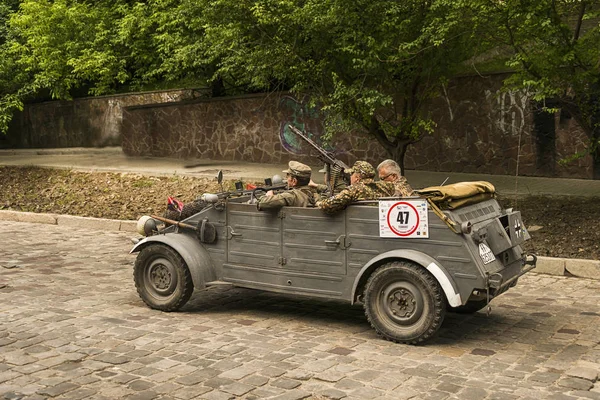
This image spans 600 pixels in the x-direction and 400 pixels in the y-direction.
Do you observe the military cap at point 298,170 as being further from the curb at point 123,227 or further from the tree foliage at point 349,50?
the tree foliage at point 349,50

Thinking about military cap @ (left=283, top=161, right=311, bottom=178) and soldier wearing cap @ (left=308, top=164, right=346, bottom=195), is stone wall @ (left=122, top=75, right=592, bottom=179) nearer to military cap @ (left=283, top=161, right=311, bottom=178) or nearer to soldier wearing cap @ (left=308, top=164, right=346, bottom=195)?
soldier wearing cap @ (left=308, top=164, right=346, bottom=195)

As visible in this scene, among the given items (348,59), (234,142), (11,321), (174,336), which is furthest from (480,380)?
(234,142)

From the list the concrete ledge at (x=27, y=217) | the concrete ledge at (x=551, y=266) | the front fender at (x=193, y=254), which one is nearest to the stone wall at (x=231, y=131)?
the concrete ledge at (x=27, y=217)

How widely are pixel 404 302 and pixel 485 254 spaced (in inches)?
33.4

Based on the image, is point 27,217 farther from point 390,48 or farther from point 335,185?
point 335,185

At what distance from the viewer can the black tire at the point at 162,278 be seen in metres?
8.36

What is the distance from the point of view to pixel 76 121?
2738cm

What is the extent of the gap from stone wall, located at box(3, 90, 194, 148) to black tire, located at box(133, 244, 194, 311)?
15636 mm

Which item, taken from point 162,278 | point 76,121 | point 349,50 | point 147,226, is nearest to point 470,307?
point 162,278

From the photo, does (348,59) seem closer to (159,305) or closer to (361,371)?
(159,305)

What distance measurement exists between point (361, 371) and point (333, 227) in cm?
162

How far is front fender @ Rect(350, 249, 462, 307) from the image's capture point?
6957 millimetres

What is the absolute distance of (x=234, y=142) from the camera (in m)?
21.4

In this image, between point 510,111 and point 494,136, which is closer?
point 510,111
